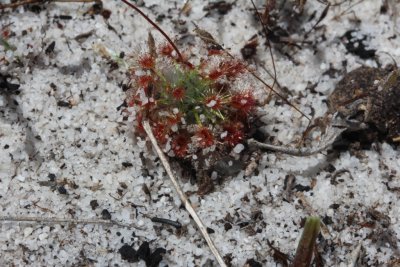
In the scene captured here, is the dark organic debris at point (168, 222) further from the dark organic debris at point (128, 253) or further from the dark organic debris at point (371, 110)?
the dark organic debris at point (371, 110)

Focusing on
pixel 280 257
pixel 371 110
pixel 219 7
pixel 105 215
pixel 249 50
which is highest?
pixel 219 7

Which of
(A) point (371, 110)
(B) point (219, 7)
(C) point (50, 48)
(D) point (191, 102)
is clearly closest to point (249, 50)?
(B) point (219, 7)

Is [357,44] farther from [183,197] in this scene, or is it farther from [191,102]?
[183,197]

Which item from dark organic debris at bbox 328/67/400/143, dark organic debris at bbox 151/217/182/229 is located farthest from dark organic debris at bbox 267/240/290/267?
dark organic debris at bbox 328/67/400/143

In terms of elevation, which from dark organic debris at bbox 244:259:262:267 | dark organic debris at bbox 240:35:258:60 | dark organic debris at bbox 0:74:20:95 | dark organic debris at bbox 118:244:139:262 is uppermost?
dark organic debris at bbox 240:35:258:60

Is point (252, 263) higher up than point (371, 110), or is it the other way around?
point (371, 110)

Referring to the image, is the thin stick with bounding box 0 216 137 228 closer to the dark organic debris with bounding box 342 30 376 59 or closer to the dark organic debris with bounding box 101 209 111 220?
the dark organic debris with bounding box 101 209 111 220
